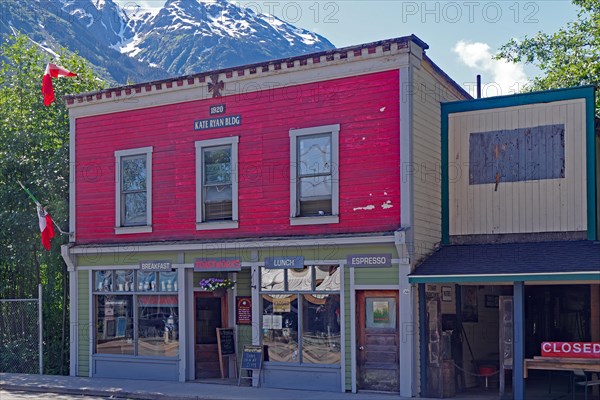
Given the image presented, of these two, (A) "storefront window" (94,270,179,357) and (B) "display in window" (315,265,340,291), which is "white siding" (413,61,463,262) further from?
(A) "storefront window" (94,270,179,357)

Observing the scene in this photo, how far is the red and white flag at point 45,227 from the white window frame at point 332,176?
24.3 ft

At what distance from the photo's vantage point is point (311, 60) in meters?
18.4

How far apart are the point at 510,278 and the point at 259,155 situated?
656 centimetres

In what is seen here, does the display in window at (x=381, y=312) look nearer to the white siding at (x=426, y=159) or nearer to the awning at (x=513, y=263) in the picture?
the awning at (x=513, y=263)

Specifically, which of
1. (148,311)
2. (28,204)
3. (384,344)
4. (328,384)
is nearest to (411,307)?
(384,344)

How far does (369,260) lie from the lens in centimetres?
1738

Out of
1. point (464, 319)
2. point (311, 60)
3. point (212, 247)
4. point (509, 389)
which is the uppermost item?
point (311, 60)

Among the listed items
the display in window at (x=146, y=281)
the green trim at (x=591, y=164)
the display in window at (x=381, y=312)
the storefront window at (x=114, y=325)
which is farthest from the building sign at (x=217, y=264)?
the green trim at (x=591, y=164)

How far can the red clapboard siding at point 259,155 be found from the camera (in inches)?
695

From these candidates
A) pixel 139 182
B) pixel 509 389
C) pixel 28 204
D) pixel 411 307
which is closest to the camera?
pixel 411 307

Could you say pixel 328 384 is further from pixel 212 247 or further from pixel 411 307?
pixel 212 247

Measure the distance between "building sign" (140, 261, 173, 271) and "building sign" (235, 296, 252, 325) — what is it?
1825 millimetres

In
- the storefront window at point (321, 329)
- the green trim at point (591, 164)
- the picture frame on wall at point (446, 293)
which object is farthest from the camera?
the picture frame on wall at point (446, 293)

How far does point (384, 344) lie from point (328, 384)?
1.54m
